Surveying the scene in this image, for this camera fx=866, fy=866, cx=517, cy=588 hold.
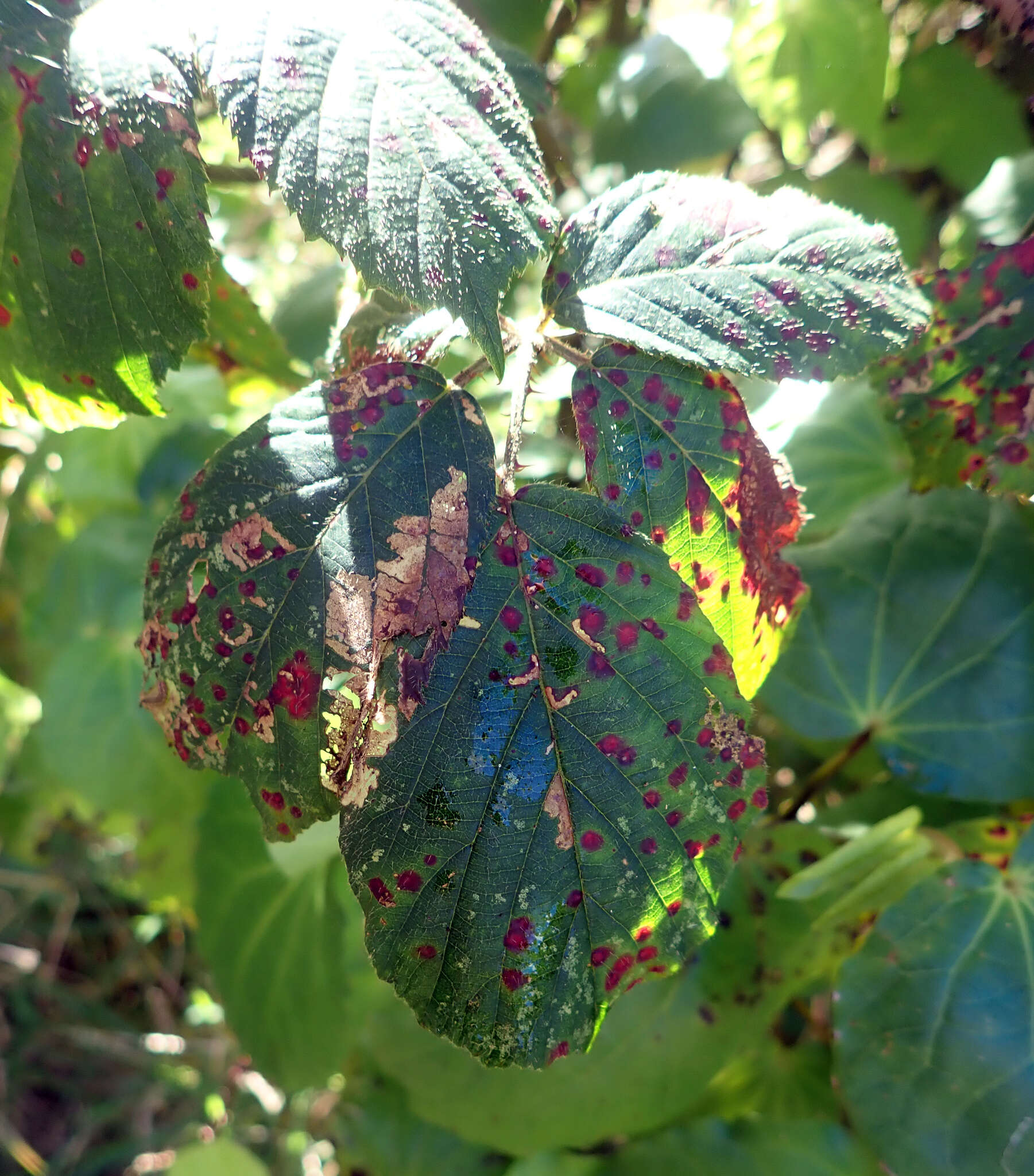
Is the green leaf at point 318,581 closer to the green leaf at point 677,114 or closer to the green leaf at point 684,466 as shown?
the green leaf at point 684,466

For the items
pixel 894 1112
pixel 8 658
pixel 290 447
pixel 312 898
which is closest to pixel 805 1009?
pixel 894 1112

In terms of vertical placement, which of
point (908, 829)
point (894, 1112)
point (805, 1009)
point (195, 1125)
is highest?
point (908, 829)

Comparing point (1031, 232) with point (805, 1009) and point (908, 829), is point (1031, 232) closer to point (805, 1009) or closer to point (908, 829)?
point (908, 829)

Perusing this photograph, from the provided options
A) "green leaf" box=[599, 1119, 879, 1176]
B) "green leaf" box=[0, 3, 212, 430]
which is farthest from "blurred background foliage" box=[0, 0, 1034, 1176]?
"green leaf" box=[0, 3, 212, 430]

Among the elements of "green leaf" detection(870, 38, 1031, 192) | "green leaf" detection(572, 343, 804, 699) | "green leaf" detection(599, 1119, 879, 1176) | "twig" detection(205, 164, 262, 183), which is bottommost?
"green leaf" detection(599, 1119, 879, 1176)

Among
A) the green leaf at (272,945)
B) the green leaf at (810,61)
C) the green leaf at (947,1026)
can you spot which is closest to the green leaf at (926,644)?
the green leaf at (947,1026)

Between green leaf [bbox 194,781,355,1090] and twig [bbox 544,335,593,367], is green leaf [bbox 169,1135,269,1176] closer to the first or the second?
green leaf [bbox 194,781,355,1090]

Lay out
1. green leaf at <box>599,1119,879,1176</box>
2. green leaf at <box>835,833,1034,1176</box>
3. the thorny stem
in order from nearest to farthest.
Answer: green leaf at <box>835,833,1034,1176</box>, green leaf at <box>599,1119,879,1176</box>, the thorny stem

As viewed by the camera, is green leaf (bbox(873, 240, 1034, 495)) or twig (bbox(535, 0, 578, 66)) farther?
twig (bbox(535, 0, 578, 66))
